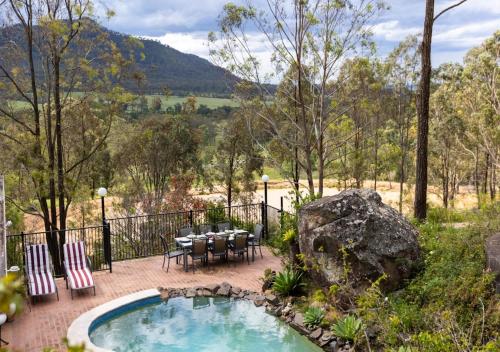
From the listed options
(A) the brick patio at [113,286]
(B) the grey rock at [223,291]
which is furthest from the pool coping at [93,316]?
(B) the grey rock at [223,291]

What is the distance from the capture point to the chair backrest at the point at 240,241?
39.0 feet

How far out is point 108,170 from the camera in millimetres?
25594

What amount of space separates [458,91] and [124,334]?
66.9 ft

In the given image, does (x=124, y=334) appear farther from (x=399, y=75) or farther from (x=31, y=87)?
(x=399, y=75)

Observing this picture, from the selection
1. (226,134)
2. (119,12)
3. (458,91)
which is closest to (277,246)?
(119,12)

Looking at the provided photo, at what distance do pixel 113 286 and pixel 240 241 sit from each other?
320 centimetres

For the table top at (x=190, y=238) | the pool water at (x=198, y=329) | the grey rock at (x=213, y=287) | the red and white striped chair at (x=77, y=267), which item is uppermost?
the table top at (x=190, y=238)

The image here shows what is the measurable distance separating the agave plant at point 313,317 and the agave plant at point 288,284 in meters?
1.14

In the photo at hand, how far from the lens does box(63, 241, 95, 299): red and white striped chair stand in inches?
392

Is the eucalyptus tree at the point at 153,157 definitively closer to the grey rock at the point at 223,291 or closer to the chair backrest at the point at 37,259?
the chair backrest at the point at 37,259

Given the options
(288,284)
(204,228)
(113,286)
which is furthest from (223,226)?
(288,284)

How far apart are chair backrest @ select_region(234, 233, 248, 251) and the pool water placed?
1.97 m

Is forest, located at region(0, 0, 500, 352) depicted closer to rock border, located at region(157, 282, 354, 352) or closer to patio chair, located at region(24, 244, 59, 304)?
rock border, located at region(157, 282, 354, 352)

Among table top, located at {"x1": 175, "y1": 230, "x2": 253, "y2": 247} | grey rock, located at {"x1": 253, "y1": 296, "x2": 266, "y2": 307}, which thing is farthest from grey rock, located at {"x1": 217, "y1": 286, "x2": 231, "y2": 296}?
table top, located at {"x1": 175, "y1": 230, "x2": 253, "y2": 247}
